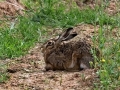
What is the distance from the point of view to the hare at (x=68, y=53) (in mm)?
5582

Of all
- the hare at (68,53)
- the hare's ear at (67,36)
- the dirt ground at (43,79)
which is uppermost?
the hare's ear at (67,36)

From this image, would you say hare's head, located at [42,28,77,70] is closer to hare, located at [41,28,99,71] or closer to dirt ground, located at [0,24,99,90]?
hare, located at [41,28,99,71]

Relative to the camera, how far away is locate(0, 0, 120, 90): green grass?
16.6 ft

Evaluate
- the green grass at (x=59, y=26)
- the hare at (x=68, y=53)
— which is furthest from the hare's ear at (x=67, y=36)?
the green grass at (x=59, y=26)

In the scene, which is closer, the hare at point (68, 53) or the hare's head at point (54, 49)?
the hare at point (68, 53)

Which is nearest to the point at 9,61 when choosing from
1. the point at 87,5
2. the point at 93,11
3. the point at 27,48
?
the point at 27,48

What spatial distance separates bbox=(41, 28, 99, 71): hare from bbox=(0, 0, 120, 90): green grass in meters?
0.20

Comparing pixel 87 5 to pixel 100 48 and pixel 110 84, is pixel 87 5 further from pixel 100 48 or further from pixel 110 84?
pixel 110 84

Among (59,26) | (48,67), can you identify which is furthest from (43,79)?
(59,26)

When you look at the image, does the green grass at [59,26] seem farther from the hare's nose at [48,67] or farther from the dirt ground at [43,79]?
the hare's nose at [48,67]

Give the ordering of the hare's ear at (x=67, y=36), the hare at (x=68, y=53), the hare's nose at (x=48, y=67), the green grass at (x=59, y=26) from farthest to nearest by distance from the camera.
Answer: the hare's nose at (x=48, y=67) < the hare's ear at (x=67, y=36) < the hare at (x=68, y=53) < the green grass at (x=59, y=26)

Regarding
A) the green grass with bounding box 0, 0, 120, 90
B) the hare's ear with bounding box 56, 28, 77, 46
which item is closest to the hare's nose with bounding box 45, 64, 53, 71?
the hare's ear with bounding box 56, 28, 77, 46

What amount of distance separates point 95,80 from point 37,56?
184 cm

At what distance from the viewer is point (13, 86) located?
5324 millimetres
